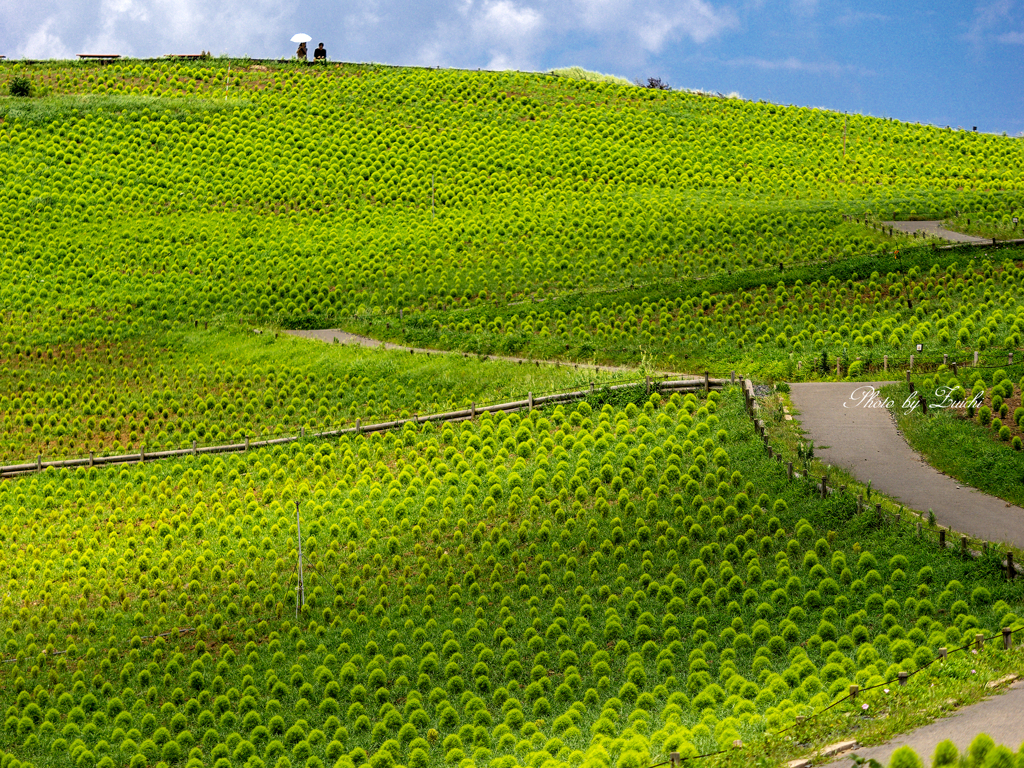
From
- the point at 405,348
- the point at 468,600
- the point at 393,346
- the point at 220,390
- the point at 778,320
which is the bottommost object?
the point at 468,600

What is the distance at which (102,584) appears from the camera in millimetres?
27453

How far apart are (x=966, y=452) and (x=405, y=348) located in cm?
2122

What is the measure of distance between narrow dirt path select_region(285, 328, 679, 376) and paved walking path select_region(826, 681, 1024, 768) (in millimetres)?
21588

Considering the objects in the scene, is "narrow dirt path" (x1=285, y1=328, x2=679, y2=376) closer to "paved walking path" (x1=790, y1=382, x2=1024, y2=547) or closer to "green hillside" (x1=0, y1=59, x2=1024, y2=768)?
"green hillside" (x1=0, y1=59, x2=1024, y2=768)

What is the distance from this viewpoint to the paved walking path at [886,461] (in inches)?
939

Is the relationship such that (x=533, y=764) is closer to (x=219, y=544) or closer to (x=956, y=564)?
(x=956, y=564)

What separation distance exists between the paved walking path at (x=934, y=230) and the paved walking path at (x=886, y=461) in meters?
17.9

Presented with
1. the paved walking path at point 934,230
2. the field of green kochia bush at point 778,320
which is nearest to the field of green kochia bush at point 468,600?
the field of green kochia bush at point 778,320

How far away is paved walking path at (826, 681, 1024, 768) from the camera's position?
584 inches

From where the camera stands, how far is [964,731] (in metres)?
15.3

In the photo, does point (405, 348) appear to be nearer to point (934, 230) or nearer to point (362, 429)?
point (362, 429)

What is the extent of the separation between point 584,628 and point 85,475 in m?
17.4

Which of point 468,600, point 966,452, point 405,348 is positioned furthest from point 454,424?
point 966,452

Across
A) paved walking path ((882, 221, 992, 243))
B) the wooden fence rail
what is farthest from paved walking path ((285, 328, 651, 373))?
paved walking path ((882, 221, 992, 243))
